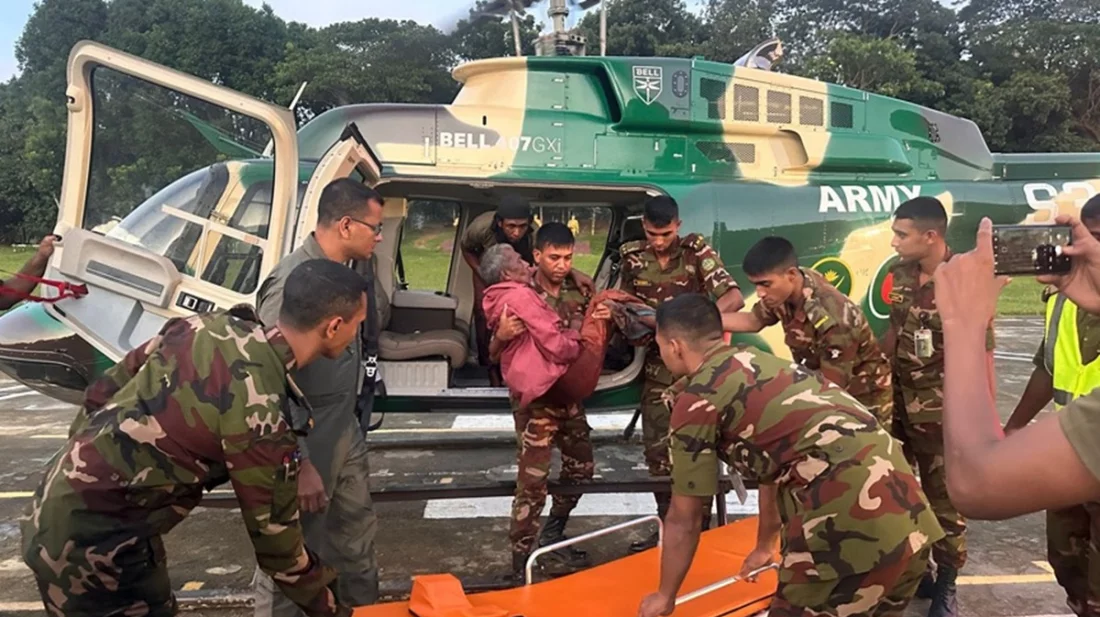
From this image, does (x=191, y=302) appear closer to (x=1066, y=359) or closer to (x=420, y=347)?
(x=420, y=347)

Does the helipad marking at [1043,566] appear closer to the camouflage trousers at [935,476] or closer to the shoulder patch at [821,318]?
the camouflage trousers at [935,476]

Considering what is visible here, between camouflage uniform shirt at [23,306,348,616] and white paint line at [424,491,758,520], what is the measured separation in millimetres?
3136

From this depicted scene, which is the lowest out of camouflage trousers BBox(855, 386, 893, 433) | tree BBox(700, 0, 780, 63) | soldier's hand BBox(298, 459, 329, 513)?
soldier's hand BBox(298, 459, 329, 513)

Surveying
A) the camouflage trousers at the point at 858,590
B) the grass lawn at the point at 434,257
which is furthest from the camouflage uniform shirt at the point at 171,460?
the grass lawn at the point at 434,257

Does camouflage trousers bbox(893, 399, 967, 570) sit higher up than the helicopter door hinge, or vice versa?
the helicopter door hinge

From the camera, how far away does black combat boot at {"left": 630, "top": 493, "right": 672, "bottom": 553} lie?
4.64 metres

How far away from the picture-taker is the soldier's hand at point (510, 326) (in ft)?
12.9

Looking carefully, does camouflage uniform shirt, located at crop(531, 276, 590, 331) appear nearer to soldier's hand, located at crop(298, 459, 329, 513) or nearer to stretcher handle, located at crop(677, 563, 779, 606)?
stretcher handle, located at crop(677, 563, 779, 606)

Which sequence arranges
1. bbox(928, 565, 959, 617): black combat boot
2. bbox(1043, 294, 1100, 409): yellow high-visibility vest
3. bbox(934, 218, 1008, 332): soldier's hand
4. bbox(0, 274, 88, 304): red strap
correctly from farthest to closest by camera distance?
1. bbox(0, 274, 88, 304): red strap
2. bbox(928, 565, 959, 617): black combat boot
3. bbox(1043, 294, 1100, 409): yellow high-visibility vest
4. bbox(934, 218, 1008, 332): soldier's hand

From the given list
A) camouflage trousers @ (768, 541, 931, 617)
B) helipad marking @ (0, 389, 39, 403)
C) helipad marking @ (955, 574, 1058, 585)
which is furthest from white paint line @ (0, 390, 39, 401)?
helipad marking @ (955, 574, 1058, 585)

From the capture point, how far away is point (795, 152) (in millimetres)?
5516

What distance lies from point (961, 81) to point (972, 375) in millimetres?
40154

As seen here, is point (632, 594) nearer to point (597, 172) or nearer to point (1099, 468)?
point (1099, 468)

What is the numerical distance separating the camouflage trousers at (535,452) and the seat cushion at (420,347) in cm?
107
